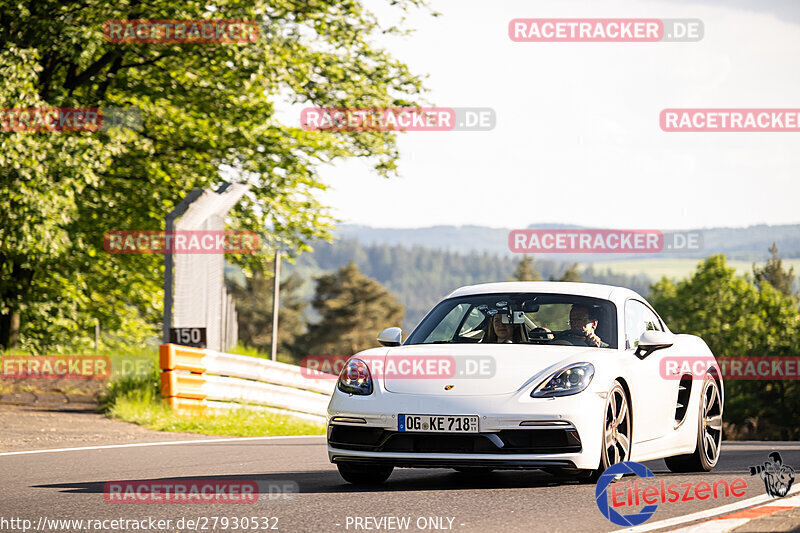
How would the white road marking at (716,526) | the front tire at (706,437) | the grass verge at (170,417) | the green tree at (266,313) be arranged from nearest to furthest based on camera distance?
1. the white road marking at (716,526)
2. the front tire at (706,437)
3. the grass verge at (170,417)
4. the green tree at (266,313)

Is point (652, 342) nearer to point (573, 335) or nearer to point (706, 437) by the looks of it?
point (573, 335)

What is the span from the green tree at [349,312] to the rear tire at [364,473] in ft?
335

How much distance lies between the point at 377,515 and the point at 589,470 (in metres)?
1.78

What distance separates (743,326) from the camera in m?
81.1

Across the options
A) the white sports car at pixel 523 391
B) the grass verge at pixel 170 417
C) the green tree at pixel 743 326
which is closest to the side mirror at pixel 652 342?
the white sports car at pixel 523 391

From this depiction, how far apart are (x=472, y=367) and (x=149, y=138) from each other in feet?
51.1

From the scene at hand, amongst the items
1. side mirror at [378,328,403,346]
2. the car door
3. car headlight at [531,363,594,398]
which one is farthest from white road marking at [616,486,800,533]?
side mirror at [378,328,403,346]

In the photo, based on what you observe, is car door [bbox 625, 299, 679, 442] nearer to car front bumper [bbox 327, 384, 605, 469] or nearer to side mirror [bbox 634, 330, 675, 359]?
side mirror [bbox 634, 330, 675, 359]

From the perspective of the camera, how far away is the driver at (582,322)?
8.39m

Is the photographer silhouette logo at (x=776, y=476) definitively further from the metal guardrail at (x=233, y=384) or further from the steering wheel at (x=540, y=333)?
the metal guardrail at (x=233, y=384)

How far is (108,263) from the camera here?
23.4 metres

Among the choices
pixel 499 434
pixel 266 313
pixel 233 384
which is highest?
pixel 266 313

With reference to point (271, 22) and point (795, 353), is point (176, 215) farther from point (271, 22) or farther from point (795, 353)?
point (795, 353)

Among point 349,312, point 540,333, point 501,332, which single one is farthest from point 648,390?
point 349,312
